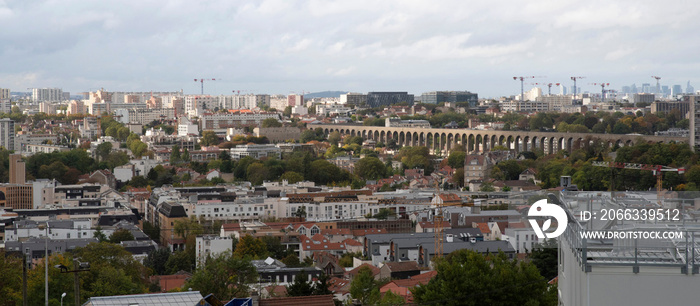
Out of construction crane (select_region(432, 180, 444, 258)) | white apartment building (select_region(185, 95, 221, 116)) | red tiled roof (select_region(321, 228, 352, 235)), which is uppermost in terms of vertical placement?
white apartment building (select_region(185, 95, 221, 116))

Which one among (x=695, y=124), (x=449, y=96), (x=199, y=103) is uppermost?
(x=449, y=96)

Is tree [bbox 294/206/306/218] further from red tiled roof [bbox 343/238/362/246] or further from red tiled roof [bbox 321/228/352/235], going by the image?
red tiled roof [bbox 343/238/362/246]

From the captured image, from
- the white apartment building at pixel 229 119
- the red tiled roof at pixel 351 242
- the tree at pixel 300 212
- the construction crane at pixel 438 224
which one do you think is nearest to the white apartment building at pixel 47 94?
the white apartment building at pixel 229 119

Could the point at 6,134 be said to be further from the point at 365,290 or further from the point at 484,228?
the point at 365,290

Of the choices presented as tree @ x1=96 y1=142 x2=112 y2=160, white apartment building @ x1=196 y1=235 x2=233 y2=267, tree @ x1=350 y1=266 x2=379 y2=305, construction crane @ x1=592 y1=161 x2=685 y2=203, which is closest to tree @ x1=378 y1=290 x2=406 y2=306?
tree @ x1=350 y1=266 x2=379 y2=305

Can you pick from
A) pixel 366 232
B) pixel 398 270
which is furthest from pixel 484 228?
pixel 398 270

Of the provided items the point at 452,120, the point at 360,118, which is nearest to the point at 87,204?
the point at 452,120
